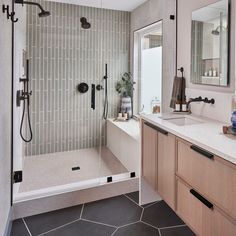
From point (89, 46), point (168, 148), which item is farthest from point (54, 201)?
point (89, 46)

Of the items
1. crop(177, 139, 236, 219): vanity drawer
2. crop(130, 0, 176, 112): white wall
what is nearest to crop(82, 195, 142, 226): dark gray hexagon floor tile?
crop(177, 139, 236, 219): vanity drawer

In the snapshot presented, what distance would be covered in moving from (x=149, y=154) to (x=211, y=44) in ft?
3.62

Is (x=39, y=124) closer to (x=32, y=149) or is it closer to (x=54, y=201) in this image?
(x=32, y=149)

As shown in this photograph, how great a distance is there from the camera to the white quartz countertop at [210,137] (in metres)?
1.20

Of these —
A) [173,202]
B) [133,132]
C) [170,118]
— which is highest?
[170,118]

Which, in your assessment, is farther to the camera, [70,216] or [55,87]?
[55,87]

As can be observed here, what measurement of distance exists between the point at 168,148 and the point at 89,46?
2369mm

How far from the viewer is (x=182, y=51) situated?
2.51 m

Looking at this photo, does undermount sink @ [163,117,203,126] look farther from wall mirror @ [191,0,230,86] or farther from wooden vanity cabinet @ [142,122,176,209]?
wall mirror @ [191,0,230,86]

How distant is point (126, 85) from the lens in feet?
12.3

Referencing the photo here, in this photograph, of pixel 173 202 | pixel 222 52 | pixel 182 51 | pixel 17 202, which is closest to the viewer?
pixel 173 202

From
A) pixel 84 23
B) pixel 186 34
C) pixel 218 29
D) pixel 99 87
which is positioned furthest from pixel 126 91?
pixel 218 29

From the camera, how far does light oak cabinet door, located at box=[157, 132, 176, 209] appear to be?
1.69 m

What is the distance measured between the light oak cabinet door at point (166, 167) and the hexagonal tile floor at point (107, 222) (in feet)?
1.12
